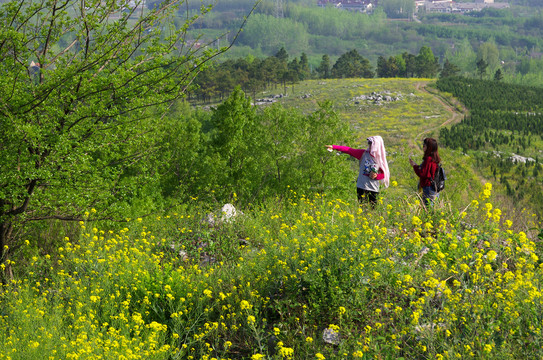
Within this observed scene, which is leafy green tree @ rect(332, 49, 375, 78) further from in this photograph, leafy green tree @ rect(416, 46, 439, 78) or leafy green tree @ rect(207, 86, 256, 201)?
leafy green tree @ rect(207, 86, 256, 201)

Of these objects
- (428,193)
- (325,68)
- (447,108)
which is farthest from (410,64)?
(428,193)

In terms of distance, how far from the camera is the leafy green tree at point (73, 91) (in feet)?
23.4

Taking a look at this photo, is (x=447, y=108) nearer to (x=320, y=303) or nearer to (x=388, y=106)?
(x=388, y=106)

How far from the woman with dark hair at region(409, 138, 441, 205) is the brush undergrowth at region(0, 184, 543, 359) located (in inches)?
38.2

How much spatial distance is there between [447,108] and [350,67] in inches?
1350

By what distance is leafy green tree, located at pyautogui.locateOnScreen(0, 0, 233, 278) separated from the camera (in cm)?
714

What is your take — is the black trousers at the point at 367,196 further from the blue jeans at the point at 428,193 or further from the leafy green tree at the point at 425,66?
the leafy green tree at the point at 425,66

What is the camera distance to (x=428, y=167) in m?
7.94

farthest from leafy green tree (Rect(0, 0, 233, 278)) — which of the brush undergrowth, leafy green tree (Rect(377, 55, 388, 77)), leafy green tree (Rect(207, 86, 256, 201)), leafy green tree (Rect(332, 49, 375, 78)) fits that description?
leafy green tree (Rect(377, 55, 388, 77))

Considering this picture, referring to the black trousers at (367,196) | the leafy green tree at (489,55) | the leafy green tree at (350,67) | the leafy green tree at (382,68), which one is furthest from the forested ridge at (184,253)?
the leafy green tree at (489,55)

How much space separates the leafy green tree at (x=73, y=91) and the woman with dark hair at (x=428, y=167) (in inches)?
153

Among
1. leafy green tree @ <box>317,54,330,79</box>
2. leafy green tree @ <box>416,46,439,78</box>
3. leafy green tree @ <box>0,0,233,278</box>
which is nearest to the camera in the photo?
leafy green tree @ <box>0,0,233,278</box>

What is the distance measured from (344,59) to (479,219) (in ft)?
387

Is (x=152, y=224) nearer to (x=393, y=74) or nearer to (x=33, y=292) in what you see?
(x=33, y=292)
